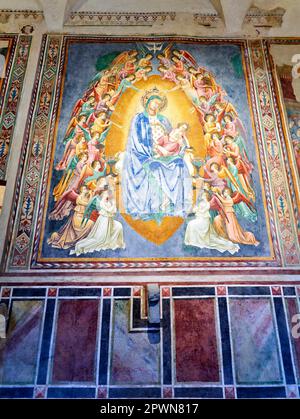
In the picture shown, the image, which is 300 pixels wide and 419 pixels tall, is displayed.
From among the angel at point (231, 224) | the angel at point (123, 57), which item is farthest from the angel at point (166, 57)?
the angel at point (231, 224)

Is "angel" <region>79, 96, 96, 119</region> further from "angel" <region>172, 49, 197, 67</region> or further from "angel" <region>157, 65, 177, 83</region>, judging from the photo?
"angel" <region>172, 49, 197, 67</region>

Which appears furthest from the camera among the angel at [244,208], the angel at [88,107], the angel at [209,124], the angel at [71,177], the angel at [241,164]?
the angel at [88,107]

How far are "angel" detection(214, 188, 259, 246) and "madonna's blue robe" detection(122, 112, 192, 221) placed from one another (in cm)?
55

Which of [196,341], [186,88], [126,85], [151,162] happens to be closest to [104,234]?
[151,162]

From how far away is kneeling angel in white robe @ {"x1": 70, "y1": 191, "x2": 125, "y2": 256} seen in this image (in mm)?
6758

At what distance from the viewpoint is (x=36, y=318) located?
20.3 ft

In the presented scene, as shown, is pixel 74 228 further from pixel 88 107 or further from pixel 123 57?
pixel 123 57

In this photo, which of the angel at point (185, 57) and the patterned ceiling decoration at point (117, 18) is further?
the patterned ceiling decoration at point (117, 18)

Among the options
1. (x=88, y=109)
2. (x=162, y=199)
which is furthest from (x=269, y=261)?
(x=88, y=109)

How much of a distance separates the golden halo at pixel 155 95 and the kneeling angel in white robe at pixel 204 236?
7.22 feet

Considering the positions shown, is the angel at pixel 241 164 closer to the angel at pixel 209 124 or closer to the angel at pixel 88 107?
the angel at pixel 209 124

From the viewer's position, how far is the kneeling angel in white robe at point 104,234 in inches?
266

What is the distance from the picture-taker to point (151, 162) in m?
7.49
